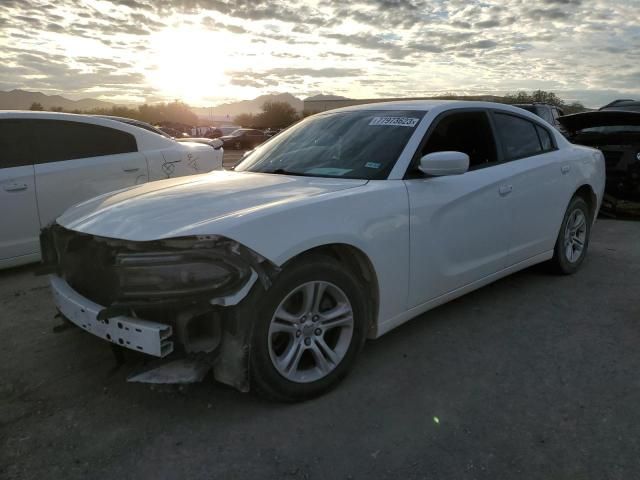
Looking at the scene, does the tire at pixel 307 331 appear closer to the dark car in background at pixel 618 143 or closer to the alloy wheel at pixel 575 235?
the alloy wheel at pixel 575 235

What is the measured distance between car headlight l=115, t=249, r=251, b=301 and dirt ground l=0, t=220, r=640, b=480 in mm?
593

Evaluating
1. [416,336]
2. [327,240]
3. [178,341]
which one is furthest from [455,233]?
[178,341]

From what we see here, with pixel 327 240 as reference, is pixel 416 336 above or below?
below

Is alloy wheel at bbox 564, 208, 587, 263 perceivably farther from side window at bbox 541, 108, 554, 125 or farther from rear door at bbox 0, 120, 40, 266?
side window at bbox 541, 108, 554, 125

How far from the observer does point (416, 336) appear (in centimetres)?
364

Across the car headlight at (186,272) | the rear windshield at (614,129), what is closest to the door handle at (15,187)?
the car headlight at (186,272)

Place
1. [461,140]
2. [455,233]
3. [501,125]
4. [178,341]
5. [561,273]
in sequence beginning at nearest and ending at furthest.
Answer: [178,341] < [455,233] < [461,140] < [501,125] < [561,273]

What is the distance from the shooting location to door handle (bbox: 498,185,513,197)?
386 cm

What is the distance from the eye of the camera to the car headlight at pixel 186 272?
7.98ft

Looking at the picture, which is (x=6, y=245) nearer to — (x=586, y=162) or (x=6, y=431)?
(x=6, y=431)

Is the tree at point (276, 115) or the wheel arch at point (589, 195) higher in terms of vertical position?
the tree at point (276, 115)

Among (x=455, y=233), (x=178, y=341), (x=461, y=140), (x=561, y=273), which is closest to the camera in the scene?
(x=178, y=341)

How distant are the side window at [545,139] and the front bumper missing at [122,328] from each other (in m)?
3.61

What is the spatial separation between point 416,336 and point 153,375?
182cm
